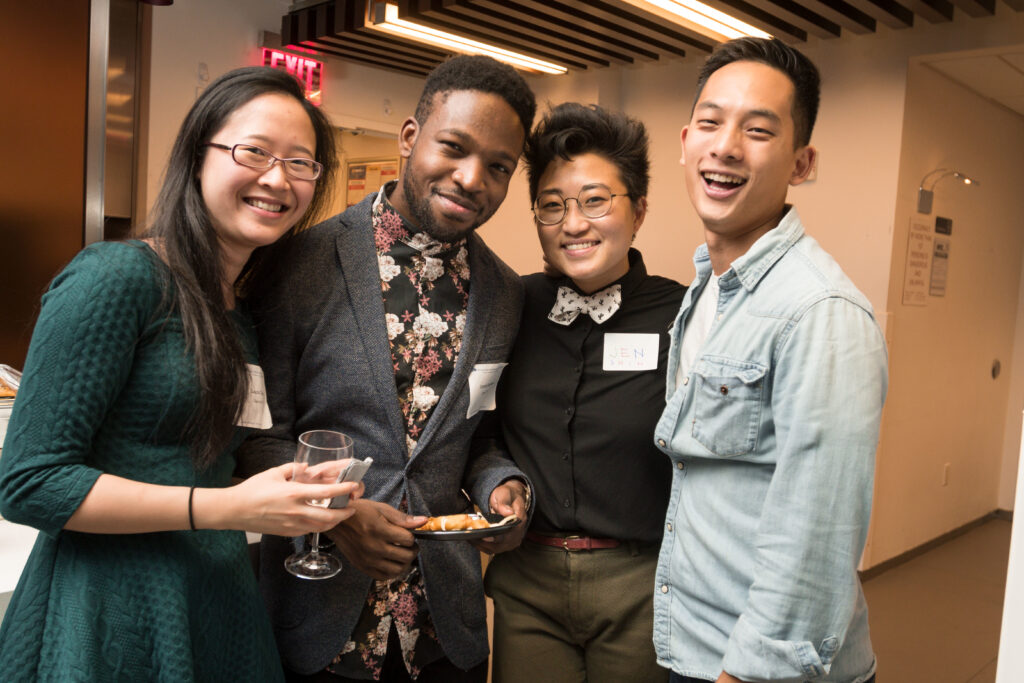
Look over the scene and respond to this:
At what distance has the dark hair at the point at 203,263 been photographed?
4.19 ft

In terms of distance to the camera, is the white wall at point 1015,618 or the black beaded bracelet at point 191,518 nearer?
the white wall at point 1015,618

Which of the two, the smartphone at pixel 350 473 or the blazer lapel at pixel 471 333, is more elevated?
the blazer lapel at pixel 471 333

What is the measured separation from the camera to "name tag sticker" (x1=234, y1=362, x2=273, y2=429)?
1391 millimetres

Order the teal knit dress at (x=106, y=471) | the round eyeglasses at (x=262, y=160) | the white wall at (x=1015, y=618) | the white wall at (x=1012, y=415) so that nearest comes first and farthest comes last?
the white wall at (x=1015, y=618)
the teal knit dress at (x=106, y=471)
the round eyeglasses at (x=262, y=160)
the white wall at (x=1012, y=415)

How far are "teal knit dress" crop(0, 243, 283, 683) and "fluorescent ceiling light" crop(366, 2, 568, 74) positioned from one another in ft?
12.9

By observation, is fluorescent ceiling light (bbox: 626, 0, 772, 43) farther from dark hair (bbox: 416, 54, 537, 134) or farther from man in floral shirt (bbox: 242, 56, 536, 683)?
man in floral shirt (bbox: 242, 56, 536, 683)

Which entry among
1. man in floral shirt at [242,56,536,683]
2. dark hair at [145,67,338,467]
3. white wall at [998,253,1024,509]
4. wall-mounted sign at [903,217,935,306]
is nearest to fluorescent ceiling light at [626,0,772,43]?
wall-mounted sign at [903,217,935,306]

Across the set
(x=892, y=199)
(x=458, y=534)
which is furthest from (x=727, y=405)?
(x=892, y=199)

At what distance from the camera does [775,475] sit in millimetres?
1266

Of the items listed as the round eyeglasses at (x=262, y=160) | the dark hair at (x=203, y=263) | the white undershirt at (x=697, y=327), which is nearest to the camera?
the dark hair at (x=203, y=263)

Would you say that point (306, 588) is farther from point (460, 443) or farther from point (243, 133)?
point (243, 133)

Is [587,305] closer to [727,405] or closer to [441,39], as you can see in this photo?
[727,405]

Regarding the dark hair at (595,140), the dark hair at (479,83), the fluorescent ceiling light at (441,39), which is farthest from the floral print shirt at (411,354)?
the fluorescent ceiling light at (441,39)

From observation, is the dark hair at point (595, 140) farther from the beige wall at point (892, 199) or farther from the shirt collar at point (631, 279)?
the beige wall at point (892, 199)
